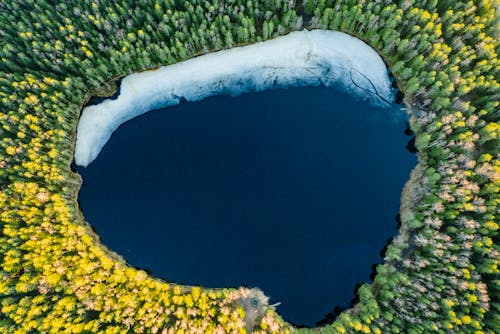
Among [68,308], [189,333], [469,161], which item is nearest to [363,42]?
[469,161]

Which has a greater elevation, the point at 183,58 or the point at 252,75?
the point at 183,58

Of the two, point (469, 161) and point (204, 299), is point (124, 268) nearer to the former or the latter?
point (204, 299)

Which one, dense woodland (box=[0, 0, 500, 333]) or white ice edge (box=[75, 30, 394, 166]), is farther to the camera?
white ice edge (box=[75, 30, 394, 166])

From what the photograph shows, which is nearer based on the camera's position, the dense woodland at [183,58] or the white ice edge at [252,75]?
the dense woodland at [183,58]

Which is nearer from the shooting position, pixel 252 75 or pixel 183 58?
pixel 183 58
